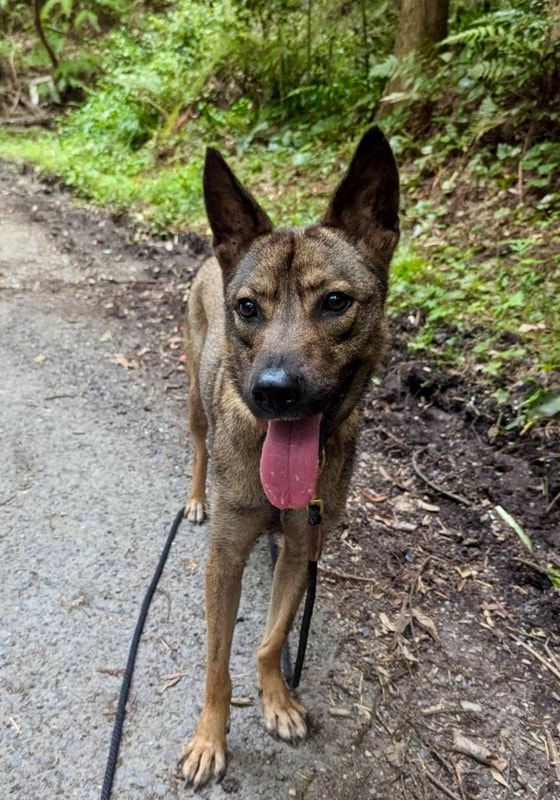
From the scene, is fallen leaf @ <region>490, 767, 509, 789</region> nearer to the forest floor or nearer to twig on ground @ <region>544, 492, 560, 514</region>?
the forest floor

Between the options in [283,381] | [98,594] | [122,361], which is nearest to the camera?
[283,381]

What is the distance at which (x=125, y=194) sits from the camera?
9.68 m

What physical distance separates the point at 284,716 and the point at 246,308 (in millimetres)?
1941

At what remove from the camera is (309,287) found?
2637 mm

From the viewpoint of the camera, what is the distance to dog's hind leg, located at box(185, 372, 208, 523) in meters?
4.32

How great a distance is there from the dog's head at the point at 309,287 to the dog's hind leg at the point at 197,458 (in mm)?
1543

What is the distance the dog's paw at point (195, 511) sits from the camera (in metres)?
4.29

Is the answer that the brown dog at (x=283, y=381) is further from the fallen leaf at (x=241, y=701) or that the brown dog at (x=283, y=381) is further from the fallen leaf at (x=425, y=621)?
the fallen leaf at (x=425, y=621)

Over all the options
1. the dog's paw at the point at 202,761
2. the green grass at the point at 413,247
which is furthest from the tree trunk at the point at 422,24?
the dog's paw at the point at 202,761

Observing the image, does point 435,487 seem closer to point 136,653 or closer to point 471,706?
point 471,706

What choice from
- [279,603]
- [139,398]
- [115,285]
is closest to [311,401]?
[279,603]

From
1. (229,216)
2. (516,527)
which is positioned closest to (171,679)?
(516,527)

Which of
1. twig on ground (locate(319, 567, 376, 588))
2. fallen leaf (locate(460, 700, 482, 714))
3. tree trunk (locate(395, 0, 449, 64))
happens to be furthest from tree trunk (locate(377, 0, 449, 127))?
fallen leaf (locate(460, 700, 482, 714))

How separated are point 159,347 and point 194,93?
680 centimetres
